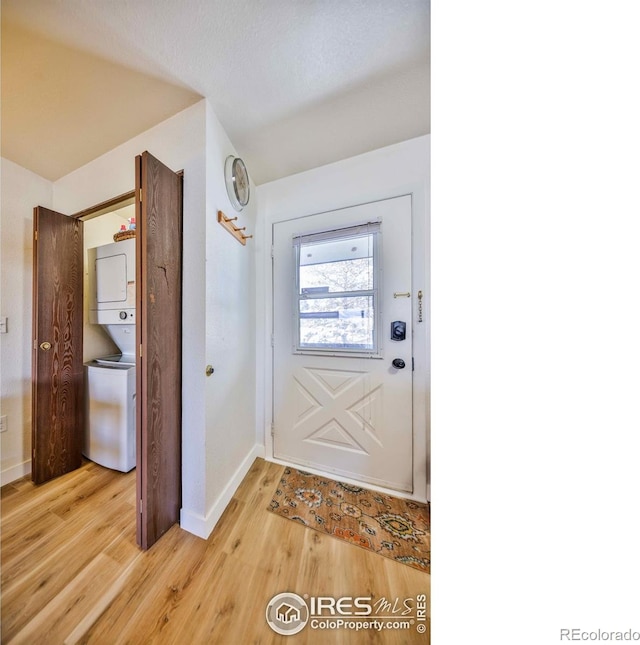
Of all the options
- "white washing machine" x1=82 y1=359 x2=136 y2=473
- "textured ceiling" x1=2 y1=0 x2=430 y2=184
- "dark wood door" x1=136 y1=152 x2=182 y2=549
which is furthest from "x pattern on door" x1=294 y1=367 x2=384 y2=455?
"textured ceiling" x1=2 y1=0 x2=430 y2=184

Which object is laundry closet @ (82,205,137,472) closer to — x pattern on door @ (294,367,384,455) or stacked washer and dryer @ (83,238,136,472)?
stacked washer and dryer @ (83,238,136,472)

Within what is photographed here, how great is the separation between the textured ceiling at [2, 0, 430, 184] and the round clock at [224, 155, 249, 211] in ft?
0.55

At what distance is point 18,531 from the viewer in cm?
108

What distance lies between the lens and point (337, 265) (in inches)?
58.7

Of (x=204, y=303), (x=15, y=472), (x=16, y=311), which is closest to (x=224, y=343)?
(x=204, y=303)

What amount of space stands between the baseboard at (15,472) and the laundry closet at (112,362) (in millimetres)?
292

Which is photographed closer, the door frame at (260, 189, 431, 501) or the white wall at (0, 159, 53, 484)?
the door frame at (260, 189, 431, 501)

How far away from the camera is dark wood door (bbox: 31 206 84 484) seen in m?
1.42

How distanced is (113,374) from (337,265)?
71.6 inches

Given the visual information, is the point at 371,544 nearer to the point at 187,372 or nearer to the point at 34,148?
the point at 187,372

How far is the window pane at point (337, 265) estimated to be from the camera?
56.1 inches
